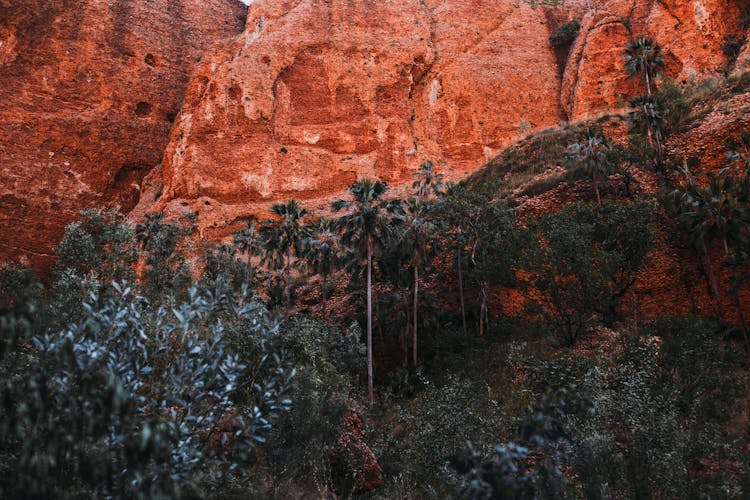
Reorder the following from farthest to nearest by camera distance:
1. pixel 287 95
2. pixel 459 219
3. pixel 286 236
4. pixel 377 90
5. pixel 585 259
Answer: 1. pixel 377 90
2. pixel 287 95
3. pixel 286 236
4. pixel 459 219
5. pixel 585 259

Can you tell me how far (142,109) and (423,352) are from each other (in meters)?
44.7

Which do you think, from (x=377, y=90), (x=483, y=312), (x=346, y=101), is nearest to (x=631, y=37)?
(x=377, y=90)

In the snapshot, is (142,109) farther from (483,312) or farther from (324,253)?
(483,312)

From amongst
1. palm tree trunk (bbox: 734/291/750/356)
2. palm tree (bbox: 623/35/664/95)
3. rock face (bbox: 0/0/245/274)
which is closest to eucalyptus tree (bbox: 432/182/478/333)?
palm tree trunk (bbox: 734/291/750/356)

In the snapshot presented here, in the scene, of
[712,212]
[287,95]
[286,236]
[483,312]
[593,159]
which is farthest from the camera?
[287,95]

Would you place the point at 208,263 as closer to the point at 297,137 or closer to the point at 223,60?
the point at 297,137

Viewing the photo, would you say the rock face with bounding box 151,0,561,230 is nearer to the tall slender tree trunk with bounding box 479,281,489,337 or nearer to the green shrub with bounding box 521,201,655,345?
the tall slender tree trunk with bounding box 479,281,489,337

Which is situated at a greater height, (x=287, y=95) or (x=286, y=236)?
(x=287, y=95)

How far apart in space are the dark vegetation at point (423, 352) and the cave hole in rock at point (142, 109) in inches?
829

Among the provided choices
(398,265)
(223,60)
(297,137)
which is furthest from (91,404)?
(223,60)

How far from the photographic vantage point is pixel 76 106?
51.9m

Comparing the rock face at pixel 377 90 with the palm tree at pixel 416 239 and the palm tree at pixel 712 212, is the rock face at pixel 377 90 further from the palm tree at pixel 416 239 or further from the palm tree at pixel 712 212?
the palm tree at pixel 712 212

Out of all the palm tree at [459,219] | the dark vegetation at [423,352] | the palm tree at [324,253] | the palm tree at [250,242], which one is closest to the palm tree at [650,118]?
the dark vegetation at [423,352]

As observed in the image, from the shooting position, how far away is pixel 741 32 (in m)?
41.7
